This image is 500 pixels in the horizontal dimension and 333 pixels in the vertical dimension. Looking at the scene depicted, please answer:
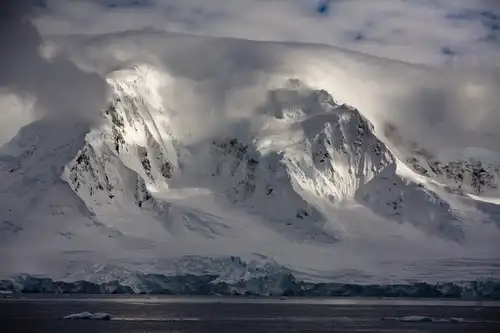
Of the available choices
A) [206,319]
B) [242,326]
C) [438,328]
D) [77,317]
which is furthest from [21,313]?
[438,328]

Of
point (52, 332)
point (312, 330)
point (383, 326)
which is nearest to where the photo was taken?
point (52, 332)

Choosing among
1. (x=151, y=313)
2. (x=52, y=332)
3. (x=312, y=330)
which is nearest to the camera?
(x=52, y=332)

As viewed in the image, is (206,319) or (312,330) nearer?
(312,330)

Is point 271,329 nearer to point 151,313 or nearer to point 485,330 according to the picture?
point 485,330

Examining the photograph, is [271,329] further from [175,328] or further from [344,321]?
[344,321]

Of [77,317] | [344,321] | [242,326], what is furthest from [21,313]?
[344,321]

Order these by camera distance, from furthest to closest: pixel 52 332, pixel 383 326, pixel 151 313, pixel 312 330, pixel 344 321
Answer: pixel 151 313
pixel 344 321
pixel 383 326
pixel 312 330
pixel 52 332

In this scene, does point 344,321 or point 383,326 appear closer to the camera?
point 383,326
